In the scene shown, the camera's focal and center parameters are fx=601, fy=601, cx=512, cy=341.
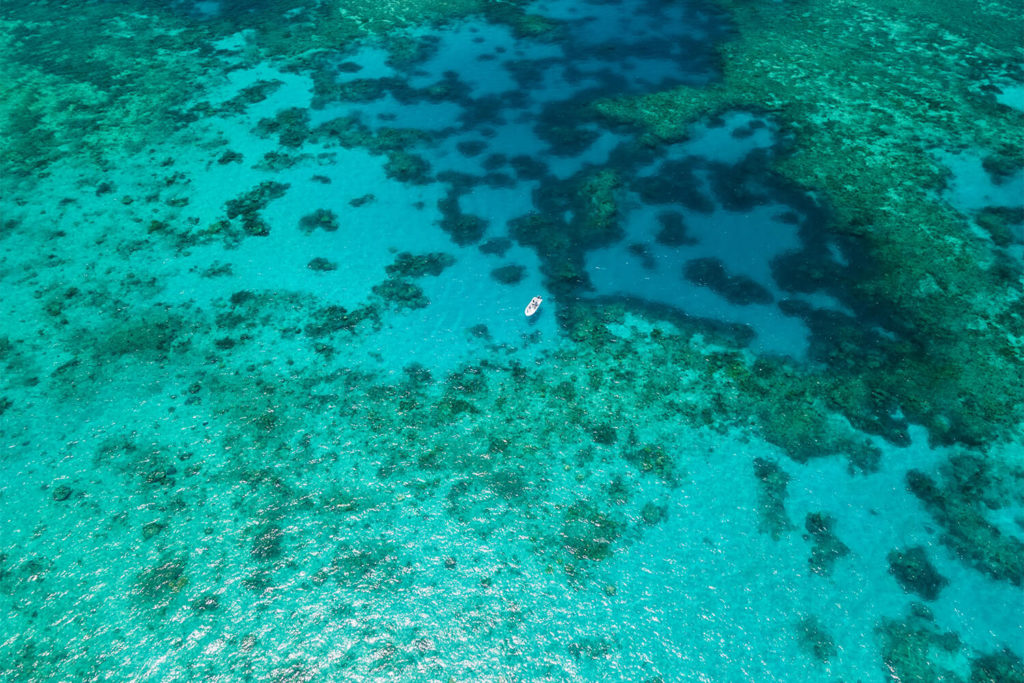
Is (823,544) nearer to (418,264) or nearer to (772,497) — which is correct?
(772,497)

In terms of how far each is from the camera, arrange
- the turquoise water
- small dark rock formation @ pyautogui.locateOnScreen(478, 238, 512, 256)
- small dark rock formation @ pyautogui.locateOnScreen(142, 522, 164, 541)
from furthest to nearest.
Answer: small dark rock formation @ pyautogui.locateOnScreen(478, 238, 512, 256), small dark rock formation @ pyautogui.locateOnScreen(142, 522, 164, 541), the turquoise water

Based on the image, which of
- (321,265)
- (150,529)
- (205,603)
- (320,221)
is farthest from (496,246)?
(205,603)

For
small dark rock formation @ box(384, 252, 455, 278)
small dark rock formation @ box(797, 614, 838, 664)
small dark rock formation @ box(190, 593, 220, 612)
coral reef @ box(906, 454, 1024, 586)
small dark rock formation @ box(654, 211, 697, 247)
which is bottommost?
small dark rock formation @ box(797, 614, 838, 664)

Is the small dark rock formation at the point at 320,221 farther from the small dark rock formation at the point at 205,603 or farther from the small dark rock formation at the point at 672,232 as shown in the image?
the small dark rock formation at the point at 205,603

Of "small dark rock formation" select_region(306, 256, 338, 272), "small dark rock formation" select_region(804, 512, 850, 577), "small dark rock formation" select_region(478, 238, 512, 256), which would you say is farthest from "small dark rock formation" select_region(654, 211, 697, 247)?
"small dark rock formation" select_region(306, 256, 338, 272)

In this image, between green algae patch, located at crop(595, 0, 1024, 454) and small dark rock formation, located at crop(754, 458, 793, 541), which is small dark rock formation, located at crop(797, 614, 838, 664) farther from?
green algae patch, located at crop(595, 0, 1024, 454)

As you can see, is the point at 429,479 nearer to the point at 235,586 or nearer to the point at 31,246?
the point at 235,586

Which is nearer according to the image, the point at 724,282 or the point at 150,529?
the point at 150,529
